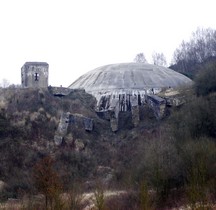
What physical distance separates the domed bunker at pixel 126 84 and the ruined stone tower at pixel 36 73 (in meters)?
3.90

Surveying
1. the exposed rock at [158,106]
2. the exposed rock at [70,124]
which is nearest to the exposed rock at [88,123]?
the exposed rock at [70,124]

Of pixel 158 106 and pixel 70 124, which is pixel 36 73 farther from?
pixel 158 106

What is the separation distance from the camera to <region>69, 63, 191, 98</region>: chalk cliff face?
41.8 meters

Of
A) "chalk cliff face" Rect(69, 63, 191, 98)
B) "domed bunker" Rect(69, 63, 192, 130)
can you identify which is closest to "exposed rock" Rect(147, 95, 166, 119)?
"domed bunker" Rect(69, 63, 192, 130)

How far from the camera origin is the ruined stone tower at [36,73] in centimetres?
4144

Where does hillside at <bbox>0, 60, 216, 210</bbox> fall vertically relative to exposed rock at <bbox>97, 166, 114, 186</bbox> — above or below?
above

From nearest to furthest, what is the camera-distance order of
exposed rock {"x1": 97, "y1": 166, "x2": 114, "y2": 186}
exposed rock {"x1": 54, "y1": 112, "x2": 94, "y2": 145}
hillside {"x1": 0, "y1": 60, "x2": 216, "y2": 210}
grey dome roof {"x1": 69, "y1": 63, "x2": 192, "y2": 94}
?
hillside {"x1": 0, "y1": 60, "x2": 216, "y2": 210} → exposed rock {"x1": 97, "y1": 166, "x2": 114, "y2": 186} → exposed rock {"x1": 54, "y1": 112, "x2": 94, "y2": 145} → grey dome roof {"x1": 69, "y1": 63, "x2": 192, "y2": 94}

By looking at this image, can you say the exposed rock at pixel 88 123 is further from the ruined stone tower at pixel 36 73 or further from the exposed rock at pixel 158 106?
the ruined stone tower at pixel 36 73

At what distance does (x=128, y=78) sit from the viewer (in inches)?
1704

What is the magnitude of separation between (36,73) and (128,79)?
791 cm

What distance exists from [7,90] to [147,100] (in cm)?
1076

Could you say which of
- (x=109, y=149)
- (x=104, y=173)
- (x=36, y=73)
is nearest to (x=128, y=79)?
(x=36, y=73)

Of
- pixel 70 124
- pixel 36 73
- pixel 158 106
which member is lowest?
pixel 70 124

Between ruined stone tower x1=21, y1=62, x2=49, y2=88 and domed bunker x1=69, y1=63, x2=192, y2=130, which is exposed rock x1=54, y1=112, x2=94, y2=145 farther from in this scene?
ruined stone tower x1=21, y1=62, x2=49, y2=88
